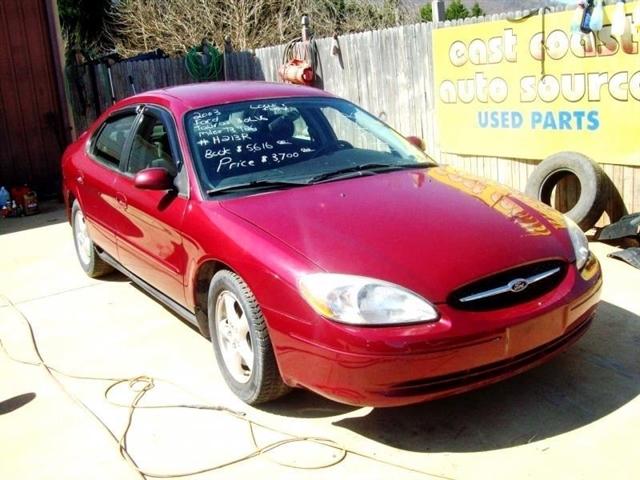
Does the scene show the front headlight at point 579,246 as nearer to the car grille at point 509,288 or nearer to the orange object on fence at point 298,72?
the car grille at point 509,288

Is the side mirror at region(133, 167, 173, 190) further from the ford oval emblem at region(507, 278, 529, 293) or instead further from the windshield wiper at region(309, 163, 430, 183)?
the ford oval emblem at region(507, 278, 529, 293)

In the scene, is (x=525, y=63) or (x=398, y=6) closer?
(x=525, y=63)

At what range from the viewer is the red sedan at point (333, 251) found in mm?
3160

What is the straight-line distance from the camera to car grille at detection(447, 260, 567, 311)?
3.21 metres

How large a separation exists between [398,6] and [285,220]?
58.2ft

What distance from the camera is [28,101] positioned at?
11.2 meters

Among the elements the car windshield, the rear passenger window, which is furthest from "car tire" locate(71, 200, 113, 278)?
the car windshield

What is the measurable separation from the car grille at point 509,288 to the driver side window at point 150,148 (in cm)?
205

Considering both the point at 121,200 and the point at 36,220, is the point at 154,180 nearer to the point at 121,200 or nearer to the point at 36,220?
the point at 121,200

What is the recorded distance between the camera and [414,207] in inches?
150

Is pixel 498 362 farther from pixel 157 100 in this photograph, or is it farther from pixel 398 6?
pixel 398 6

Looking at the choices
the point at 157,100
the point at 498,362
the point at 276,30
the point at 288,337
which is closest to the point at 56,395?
the point at 288,337

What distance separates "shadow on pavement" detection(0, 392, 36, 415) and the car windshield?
156 centimetres

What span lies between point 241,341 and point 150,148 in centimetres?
172
